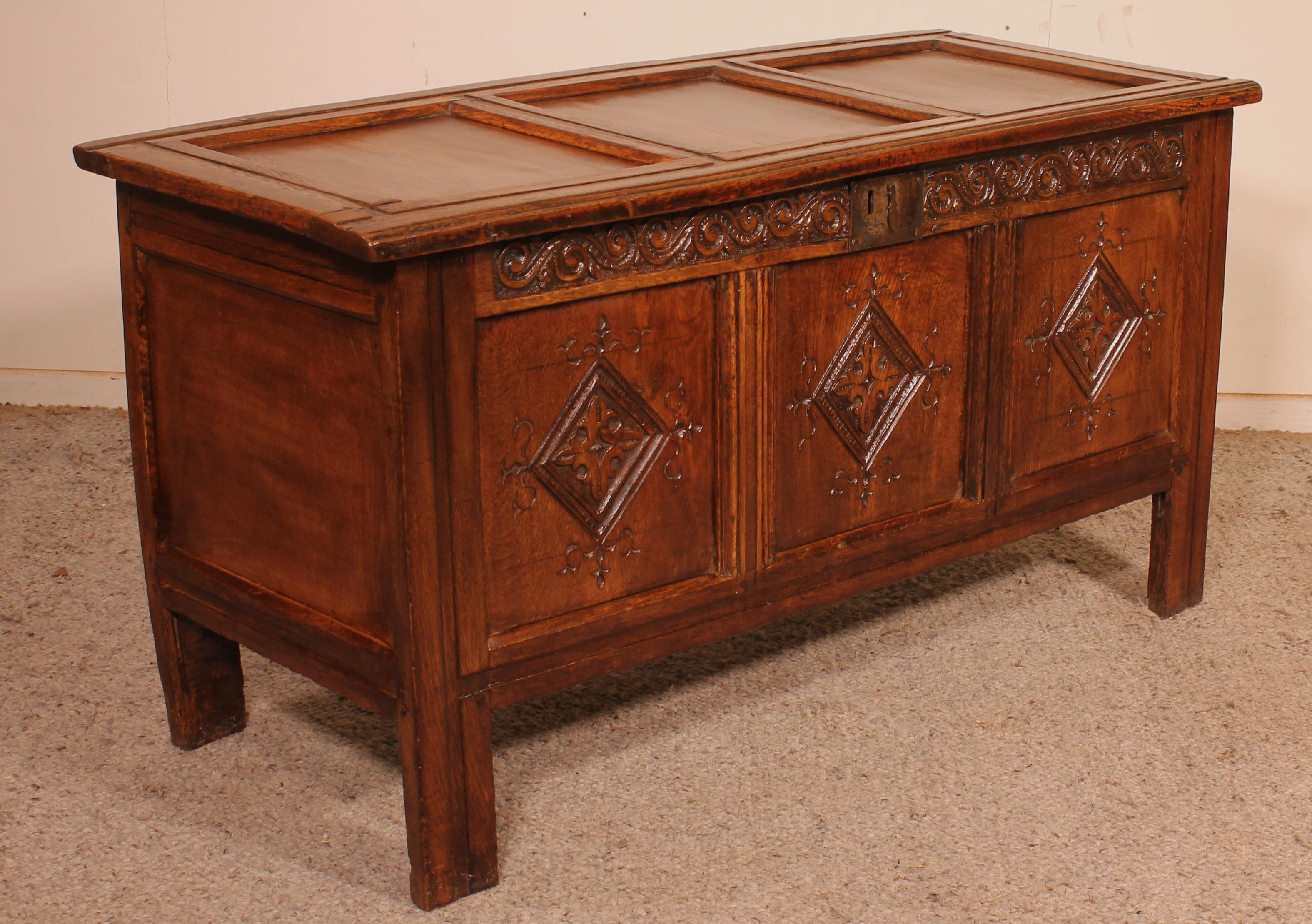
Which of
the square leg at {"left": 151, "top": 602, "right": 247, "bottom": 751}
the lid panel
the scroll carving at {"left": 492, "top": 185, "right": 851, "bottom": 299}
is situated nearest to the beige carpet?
the square leg at {"left": 151, "top": 602, "right": 247, "bottom": 751}

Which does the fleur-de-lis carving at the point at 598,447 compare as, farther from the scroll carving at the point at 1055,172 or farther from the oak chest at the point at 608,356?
the scroll carving at the point at 1055,172

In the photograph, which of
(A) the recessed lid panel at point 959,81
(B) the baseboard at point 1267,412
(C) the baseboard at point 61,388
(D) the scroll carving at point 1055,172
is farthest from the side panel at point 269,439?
(B) the baseboard at point 1267,412

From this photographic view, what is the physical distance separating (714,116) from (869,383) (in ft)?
1.61

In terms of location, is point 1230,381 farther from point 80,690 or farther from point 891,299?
point 80,690

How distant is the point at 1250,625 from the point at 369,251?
1.90m

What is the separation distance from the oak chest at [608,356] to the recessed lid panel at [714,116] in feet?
0.04

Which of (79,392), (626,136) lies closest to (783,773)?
(626,136)

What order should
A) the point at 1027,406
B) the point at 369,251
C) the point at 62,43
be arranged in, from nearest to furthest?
the point at 369,251 → the point at 1027,406 → the point at 62,43

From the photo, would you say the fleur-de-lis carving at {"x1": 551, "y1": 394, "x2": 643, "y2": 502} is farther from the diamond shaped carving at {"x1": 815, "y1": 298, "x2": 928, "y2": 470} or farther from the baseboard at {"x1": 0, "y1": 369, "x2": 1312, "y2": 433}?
the baseboard at {"x1": 0, "y1": 369, "x2": 1312, "y2": 433}

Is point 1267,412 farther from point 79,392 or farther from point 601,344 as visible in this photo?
point 79,392

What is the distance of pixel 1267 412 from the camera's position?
4273mm

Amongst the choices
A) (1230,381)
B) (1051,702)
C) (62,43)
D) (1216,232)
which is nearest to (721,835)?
(1051,702)

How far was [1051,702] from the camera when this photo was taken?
289 cm

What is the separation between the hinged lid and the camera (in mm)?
2172
